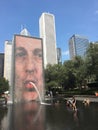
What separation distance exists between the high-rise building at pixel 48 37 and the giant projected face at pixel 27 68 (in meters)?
99.6

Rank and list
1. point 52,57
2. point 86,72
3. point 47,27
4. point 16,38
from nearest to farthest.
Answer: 1. point 86,72
2. point 16,38
3. point 52,57
4. point 47,27

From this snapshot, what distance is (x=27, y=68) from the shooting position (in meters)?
51.6

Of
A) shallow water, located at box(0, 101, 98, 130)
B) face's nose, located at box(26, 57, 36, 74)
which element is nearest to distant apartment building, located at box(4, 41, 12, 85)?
face's nose, located at box(26, 57, 36, 74)

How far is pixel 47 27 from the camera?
176875 millimetres

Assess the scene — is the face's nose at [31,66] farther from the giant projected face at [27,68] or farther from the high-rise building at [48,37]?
the high-rise building at [48,37]

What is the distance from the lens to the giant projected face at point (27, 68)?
4969cm

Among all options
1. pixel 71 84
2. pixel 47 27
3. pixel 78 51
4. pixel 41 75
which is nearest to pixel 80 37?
pixel 78 51

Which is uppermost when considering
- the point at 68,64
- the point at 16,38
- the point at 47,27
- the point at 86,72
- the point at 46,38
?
the point at 47,27

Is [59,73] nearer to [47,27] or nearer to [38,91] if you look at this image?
[38,91]

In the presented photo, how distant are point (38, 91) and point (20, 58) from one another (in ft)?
31.1

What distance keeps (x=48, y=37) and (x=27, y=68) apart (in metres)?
122

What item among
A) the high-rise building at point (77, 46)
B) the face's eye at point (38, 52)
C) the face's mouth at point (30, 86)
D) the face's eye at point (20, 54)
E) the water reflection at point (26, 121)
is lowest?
the water reflection at point (26, 121)

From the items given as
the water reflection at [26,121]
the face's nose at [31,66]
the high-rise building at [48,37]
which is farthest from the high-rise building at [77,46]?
the water reflection at [26,121]

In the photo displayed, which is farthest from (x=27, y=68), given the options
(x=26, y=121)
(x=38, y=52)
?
(x=26, y=121)
